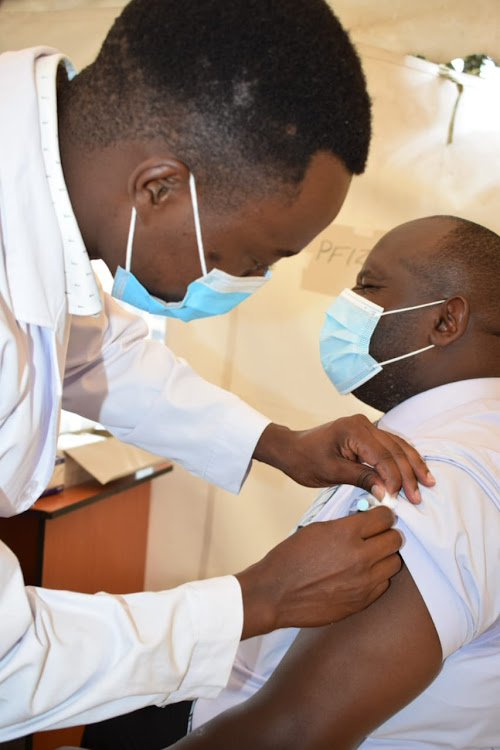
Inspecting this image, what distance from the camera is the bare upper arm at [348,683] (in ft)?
3.06

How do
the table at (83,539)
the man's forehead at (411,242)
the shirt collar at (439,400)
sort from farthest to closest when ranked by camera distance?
the table at (83,539)
the man's forehead at (411,242)
the shirt collar at (439,400)

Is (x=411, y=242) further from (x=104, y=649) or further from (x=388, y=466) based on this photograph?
(x=104, y=649)

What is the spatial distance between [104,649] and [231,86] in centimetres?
70

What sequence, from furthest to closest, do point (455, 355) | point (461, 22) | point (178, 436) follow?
point (461, 22), point (178, 436), point (455, 355)

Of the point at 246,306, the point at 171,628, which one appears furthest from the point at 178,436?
the point at 246,306

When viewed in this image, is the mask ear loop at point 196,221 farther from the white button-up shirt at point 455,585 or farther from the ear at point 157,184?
the white button-up shirt at point 455,585

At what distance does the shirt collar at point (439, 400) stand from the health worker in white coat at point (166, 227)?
23 centimetres

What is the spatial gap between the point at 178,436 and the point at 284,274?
1232mm

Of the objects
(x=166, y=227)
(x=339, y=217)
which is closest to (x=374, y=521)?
(x=166, y=227)

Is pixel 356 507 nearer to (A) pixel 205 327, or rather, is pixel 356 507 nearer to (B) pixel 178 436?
(B) pixel 178 436

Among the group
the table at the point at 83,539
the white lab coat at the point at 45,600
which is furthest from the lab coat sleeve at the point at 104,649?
the table at the point at 83,539

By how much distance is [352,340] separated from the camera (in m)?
1.47

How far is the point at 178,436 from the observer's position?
1.47 m

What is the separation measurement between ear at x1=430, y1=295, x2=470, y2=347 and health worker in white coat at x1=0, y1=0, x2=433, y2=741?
1.17ft
